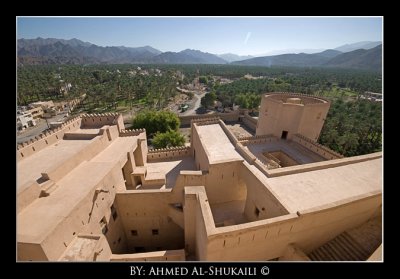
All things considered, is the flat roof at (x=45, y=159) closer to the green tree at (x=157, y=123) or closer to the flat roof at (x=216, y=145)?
the flat roof at (x=216, y=145)

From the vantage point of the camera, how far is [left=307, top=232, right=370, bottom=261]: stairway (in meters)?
9.27

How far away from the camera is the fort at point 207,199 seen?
9.16 meters

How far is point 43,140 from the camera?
16844mm

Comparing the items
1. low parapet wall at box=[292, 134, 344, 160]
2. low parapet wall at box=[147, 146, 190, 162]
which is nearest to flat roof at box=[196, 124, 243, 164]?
low parapet wall at box=[147, 146, 190, 162]

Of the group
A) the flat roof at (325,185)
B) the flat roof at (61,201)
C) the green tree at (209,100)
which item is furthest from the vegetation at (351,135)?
the green tree at (209,100)

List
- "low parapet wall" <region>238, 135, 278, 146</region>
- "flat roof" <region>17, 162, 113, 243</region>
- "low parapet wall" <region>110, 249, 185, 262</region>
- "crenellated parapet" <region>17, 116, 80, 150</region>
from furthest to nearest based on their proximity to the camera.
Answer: "low parapet wall" <region>238, 135, 278, 146</region>, "crenellated parapet" <region>17, 116, 80, 150</region>, "low parapet wall" <region>110, 249, 185, 262</region>, "flat roof" <region>17, 162, 113, 243</region>

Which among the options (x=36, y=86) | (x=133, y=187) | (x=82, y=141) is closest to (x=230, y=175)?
(x=133, y=187)

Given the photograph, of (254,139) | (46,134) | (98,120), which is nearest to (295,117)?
(254,139)

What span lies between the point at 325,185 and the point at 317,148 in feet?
21.6

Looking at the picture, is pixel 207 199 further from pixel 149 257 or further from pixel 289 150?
pixel 289 150

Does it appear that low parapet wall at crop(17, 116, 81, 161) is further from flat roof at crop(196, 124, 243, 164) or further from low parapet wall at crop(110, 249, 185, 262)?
flat roof at crop(196, 124, 243, 164)

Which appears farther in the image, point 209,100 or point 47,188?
point 209,100

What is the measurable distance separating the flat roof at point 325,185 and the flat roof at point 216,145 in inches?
140

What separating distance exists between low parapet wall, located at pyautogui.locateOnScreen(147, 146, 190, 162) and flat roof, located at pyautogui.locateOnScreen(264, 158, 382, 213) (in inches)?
475
